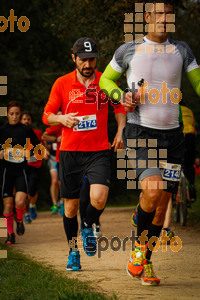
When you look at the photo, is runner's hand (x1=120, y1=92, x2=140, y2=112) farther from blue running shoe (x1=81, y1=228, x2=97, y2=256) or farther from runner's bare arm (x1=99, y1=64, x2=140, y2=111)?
blue running shoe (x1=81, y1=228, x2=97, y2=256)

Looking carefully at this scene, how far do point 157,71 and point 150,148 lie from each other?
67cm

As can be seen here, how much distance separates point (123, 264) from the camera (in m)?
7.57

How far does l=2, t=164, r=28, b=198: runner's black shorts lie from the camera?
34.2ft

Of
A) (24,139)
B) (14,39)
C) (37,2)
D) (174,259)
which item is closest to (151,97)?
(174,259)

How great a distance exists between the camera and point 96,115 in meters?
7.11

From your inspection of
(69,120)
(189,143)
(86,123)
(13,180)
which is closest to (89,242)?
(86,123)

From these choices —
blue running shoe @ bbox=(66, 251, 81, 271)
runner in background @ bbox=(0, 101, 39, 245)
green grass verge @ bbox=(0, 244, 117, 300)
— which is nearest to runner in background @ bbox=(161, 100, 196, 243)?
runner in background @ bbox=(0, 101, 39, 245)

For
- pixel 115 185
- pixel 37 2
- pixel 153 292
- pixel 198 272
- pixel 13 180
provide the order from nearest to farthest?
pixel 153 292, pixel 198 272, pixel 115 185, pixel 13 180, pixel 37 2

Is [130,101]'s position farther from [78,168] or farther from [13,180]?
[13,180]

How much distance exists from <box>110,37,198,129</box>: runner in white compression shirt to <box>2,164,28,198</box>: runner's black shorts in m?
4.77

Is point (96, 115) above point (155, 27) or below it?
below

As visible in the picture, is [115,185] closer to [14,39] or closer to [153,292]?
[153,292]

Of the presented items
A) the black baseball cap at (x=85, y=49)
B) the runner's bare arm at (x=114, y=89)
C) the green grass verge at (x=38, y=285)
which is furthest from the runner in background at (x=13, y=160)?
the runner's bare arm at (x=114, y=89)

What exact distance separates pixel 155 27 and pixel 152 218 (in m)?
1.69
